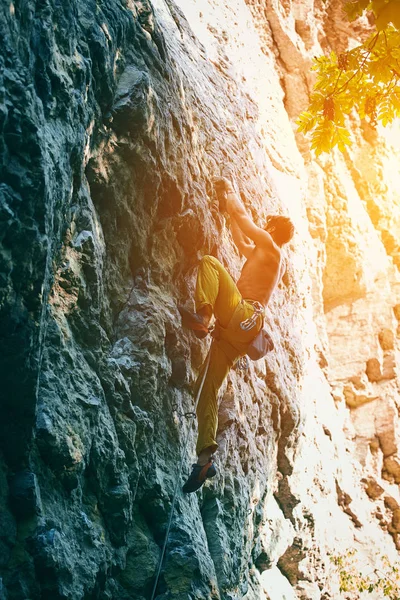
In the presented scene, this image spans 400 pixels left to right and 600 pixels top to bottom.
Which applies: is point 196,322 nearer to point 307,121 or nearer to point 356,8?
point 307,121

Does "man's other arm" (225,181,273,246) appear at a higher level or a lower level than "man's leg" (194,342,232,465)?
higher

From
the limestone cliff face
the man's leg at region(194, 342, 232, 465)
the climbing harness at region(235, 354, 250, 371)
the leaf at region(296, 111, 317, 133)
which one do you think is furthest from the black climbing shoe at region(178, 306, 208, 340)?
the leaf at region(296, 111, 317, 133)

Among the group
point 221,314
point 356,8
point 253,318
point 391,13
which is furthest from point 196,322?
point 391,13

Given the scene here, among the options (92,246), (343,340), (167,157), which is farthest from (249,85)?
(92,246)

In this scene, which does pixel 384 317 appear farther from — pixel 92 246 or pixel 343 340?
pixel 92 246

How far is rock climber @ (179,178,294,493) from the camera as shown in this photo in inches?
174

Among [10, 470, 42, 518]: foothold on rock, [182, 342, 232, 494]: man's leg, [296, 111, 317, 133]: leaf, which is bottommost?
[10, 470, 42, 518]: foothold on rock

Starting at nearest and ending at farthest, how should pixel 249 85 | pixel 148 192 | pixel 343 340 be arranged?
pixel 148 192 < pixel 249 85 < pixel 343 340

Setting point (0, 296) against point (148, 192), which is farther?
point (148, 192)

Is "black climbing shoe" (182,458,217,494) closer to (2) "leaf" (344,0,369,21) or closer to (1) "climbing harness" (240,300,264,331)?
(1) "climbing harness" (240,300,264,331)

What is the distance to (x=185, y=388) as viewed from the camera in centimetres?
466

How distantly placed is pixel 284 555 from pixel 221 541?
2270 millimetres

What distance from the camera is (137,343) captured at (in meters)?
4.14

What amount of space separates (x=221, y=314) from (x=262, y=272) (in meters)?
0.67
